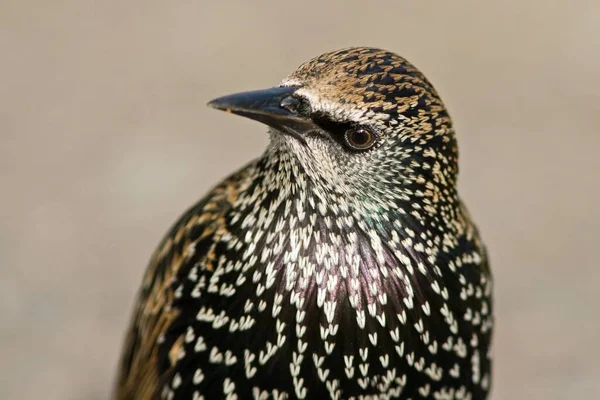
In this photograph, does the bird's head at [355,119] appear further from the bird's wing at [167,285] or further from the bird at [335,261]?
the bird's wing at [167,285]

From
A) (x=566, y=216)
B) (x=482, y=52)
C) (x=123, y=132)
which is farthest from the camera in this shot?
(x=482, y=52)

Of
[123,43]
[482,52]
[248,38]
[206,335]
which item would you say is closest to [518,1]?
[482,52]

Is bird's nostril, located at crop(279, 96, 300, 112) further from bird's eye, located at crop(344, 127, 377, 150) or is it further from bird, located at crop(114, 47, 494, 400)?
bird's eye, located at crop(344, 127, 377, 150)

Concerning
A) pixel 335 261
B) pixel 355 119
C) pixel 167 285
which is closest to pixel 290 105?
pixel 355 119

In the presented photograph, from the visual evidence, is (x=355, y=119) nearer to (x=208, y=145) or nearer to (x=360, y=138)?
(x=360, y=138)

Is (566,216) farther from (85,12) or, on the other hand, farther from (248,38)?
(85,12)

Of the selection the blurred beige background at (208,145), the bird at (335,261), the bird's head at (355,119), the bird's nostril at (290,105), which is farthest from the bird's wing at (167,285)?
the blurred beige background at (208,145)
